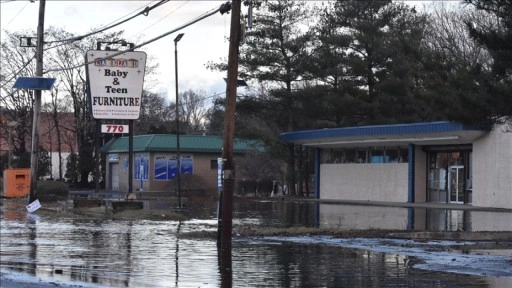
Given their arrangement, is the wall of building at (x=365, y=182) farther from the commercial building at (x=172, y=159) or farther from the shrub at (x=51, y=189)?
the shrub at (x=51, y=189)

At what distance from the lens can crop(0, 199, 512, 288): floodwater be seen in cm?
1405

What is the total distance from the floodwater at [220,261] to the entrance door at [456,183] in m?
21.3

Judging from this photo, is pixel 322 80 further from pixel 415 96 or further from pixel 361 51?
pixel 415 96

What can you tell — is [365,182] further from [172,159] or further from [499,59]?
[499,59]

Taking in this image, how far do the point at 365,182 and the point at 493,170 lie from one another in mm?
11449

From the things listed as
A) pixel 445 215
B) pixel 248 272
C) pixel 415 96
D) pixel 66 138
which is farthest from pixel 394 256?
pixel 66 138

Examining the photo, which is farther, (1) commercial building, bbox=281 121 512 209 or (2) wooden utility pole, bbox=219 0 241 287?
(1) commercial building, bbox=281 121 512 209

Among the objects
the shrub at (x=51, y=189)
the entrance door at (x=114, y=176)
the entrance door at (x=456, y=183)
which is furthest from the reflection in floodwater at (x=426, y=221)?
the entrance door at (x=114, y=176)

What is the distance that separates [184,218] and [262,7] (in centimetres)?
2972

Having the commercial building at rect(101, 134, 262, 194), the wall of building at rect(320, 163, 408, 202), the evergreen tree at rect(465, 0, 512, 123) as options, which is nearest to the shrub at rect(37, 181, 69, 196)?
the wall of building at rect(320, 163, 408, 202)

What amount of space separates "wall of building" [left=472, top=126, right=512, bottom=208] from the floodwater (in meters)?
16.4

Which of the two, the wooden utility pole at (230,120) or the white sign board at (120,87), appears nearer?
the wooden utility pole at (230,120)

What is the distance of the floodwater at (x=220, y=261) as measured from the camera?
553 inches

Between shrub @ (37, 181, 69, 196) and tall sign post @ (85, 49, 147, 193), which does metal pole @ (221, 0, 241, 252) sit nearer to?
tall sign post @ (85, 49, 147, 193)
